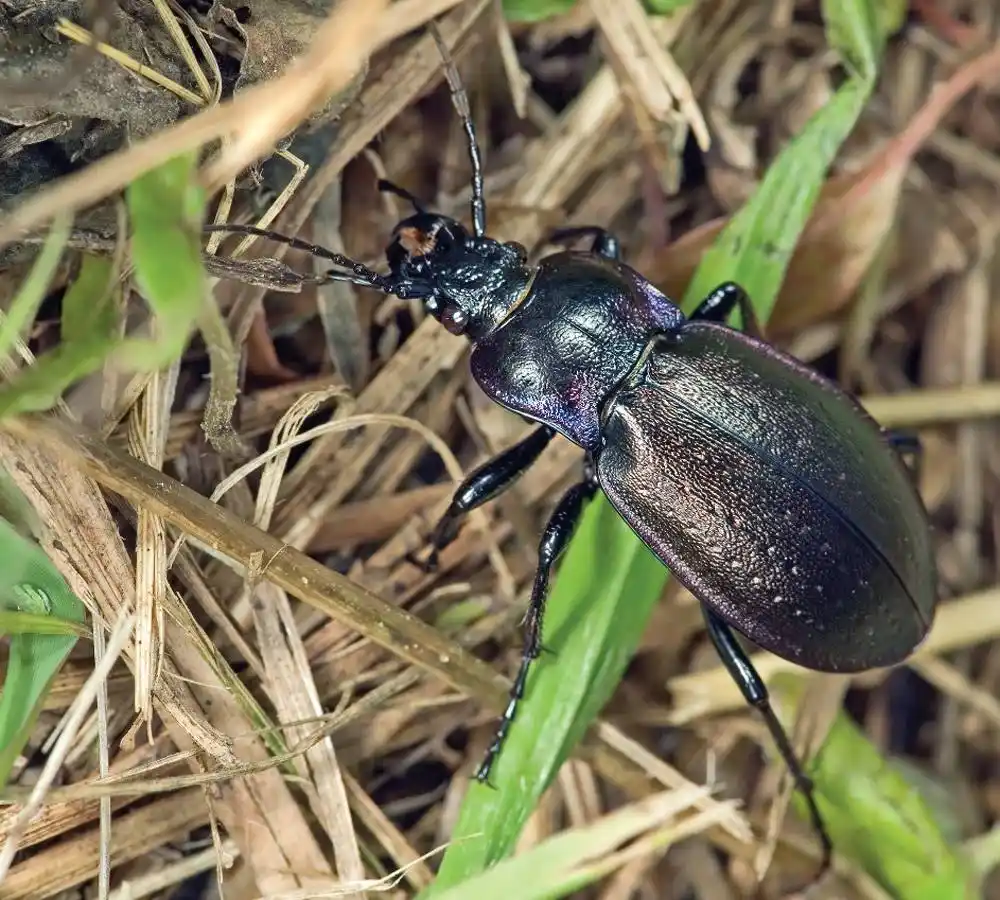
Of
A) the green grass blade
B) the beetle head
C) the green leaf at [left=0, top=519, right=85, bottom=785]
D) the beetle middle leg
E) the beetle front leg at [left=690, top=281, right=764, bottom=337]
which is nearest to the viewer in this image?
the green grass blade

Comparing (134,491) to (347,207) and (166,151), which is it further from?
(347,207)

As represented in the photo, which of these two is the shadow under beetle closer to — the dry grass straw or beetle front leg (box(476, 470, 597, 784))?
beetle front leg (box(476, 470, 597, 784))

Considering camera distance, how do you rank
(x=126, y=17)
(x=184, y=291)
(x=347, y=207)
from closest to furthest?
1. (x=184, y=291)
2. (x=126, y=17)
3. (x=347, y=207)

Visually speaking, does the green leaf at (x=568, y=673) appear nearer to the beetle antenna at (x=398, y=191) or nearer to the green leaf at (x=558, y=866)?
the green leaf at (x=558, y=866)

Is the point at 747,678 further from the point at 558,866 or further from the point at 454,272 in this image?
the point at 454,272

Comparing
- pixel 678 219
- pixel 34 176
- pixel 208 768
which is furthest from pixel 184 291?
pixel 678 219

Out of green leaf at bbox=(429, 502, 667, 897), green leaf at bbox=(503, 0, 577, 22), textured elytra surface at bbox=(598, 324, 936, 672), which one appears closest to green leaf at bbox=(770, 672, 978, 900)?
textured elytra surface at bbox=(598, 324, 936, 672)
